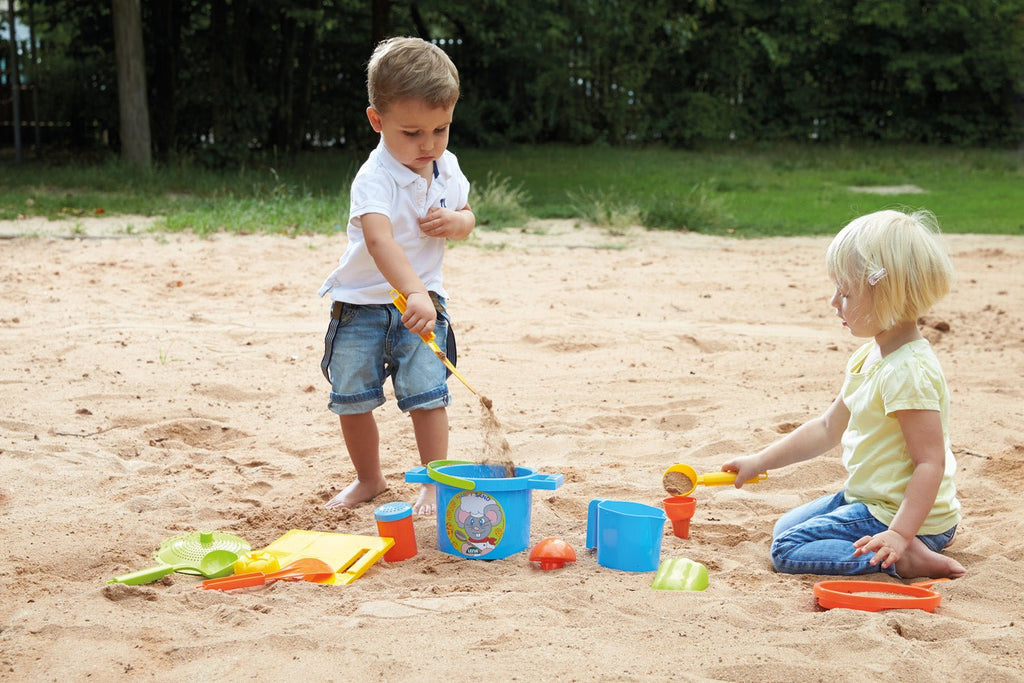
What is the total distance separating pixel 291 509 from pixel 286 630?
2.86 feet

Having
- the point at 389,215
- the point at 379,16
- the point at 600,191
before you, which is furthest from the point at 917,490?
the point at 379,16

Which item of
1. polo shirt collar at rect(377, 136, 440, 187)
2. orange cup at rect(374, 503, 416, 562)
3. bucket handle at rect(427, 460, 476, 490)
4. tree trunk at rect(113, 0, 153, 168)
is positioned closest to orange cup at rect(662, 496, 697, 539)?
bucket handle at rect(427, 460, 476, 490)

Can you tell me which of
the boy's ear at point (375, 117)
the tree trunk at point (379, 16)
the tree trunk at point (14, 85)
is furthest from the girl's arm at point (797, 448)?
the tree trunk at point (14, 85)

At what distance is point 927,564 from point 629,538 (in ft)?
2.35

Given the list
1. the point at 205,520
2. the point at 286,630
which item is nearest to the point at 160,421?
the point at 205,520

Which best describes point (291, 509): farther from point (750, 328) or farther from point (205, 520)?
point (750, 328)

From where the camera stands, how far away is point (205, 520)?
2.90 metres

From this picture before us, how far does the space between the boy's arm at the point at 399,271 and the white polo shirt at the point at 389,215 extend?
0.04m

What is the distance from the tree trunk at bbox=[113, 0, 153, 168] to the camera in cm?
1080

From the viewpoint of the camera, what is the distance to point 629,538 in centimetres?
254

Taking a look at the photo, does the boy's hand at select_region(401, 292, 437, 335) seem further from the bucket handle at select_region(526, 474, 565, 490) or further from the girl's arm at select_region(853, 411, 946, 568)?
the girl's arm at select_region(853, 411, 946, 568)

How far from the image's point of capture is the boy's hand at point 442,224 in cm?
290

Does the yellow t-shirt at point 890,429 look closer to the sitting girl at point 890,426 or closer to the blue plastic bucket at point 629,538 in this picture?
the sitting girl at point 890,426

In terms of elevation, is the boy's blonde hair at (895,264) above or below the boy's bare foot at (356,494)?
above
